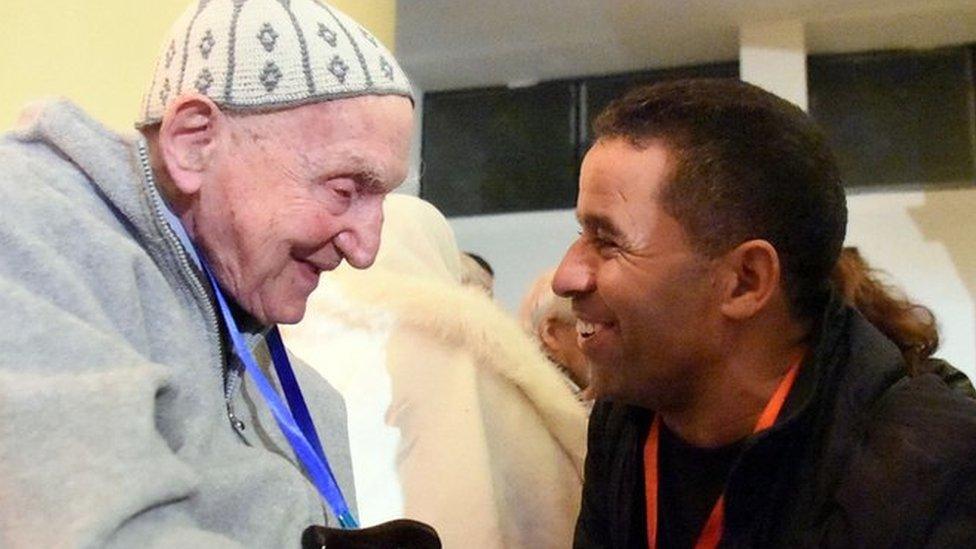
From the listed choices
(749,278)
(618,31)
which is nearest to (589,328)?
(749,278)

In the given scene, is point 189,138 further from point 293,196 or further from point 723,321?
point 723,321

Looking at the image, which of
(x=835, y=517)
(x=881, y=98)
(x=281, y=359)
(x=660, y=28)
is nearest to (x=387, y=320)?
(x=281, y=359)

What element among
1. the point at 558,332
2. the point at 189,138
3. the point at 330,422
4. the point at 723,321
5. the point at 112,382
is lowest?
the point at 558,332

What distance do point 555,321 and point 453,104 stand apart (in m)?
2.51

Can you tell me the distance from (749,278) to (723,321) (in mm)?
55

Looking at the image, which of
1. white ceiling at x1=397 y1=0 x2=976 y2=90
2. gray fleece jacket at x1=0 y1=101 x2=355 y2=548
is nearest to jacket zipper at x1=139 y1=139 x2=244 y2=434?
gray fleece jacket at x1=0 y1=101 x2=355 y2=548

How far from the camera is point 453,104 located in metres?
4.38

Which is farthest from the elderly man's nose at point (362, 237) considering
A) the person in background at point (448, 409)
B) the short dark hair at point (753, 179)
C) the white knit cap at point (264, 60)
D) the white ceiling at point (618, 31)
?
the white ceiling at point (618, 31)

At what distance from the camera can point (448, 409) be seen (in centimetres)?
140

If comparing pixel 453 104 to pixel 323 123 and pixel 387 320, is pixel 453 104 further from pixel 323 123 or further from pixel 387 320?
pixel 323 123

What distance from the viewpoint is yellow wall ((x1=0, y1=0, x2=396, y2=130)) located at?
53.2 inches

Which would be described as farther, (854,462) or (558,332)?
(558,332)

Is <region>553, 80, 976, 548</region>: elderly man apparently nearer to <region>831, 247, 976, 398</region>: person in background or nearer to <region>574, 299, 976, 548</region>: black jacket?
<region>574, 299, 976, 548</region>: black jacket

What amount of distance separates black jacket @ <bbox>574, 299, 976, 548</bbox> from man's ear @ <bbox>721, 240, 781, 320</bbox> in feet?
0.24
